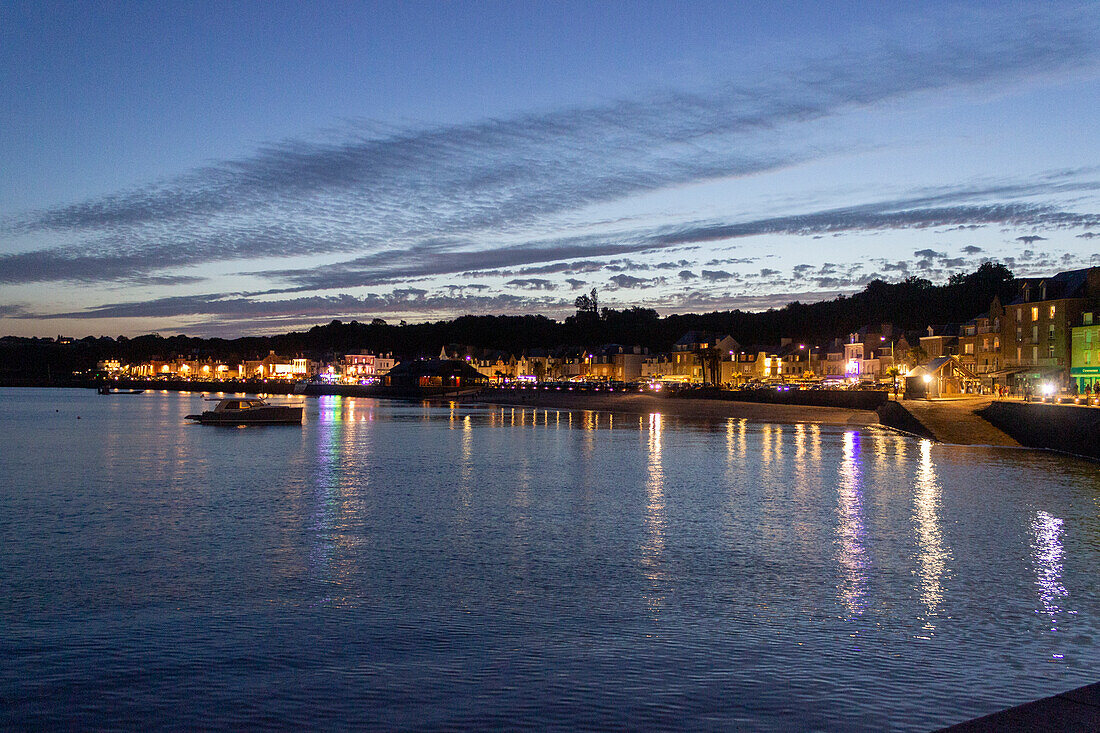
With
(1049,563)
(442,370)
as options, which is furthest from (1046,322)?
(442,370)

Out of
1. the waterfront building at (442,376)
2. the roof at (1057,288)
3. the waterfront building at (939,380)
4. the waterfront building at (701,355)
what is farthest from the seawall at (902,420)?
the waterfront building at (442,376)

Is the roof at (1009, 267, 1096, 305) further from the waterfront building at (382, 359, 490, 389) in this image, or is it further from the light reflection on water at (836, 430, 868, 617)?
the waterfront building at (382, 359, 490, 389)

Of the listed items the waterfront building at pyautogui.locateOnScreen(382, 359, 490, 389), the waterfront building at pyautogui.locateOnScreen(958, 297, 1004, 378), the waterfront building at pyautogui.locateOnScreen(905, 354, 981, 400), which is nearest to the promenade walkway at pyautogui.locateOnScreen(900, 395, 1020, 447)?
the waterfront building at pyautogui.locateOnScreen(905, 354, 981, 400)

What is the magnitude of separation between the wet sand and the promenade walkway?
11413 mm

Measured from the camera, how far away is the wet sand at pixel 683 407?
276ft

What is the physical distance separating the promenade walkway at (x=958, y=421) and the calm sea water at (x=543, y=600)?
19.2m

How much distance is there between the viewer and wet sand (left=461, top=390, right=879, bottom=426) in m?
84.0

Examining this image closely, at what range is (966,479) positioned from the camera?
35.0 metres

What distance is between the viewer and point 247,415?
261 feet

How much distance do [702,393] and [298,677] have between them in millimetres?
118542

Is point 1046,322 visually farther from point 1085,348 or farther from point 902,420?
point 902,420

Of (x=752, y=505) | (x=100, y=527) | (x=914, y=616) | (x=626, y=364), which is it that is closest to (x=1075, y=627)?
(x=914, y=616)

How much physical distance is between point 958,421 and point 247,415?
196 feet

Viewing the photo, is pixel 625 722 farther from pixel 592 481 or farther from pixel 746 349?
pixel 746 349
